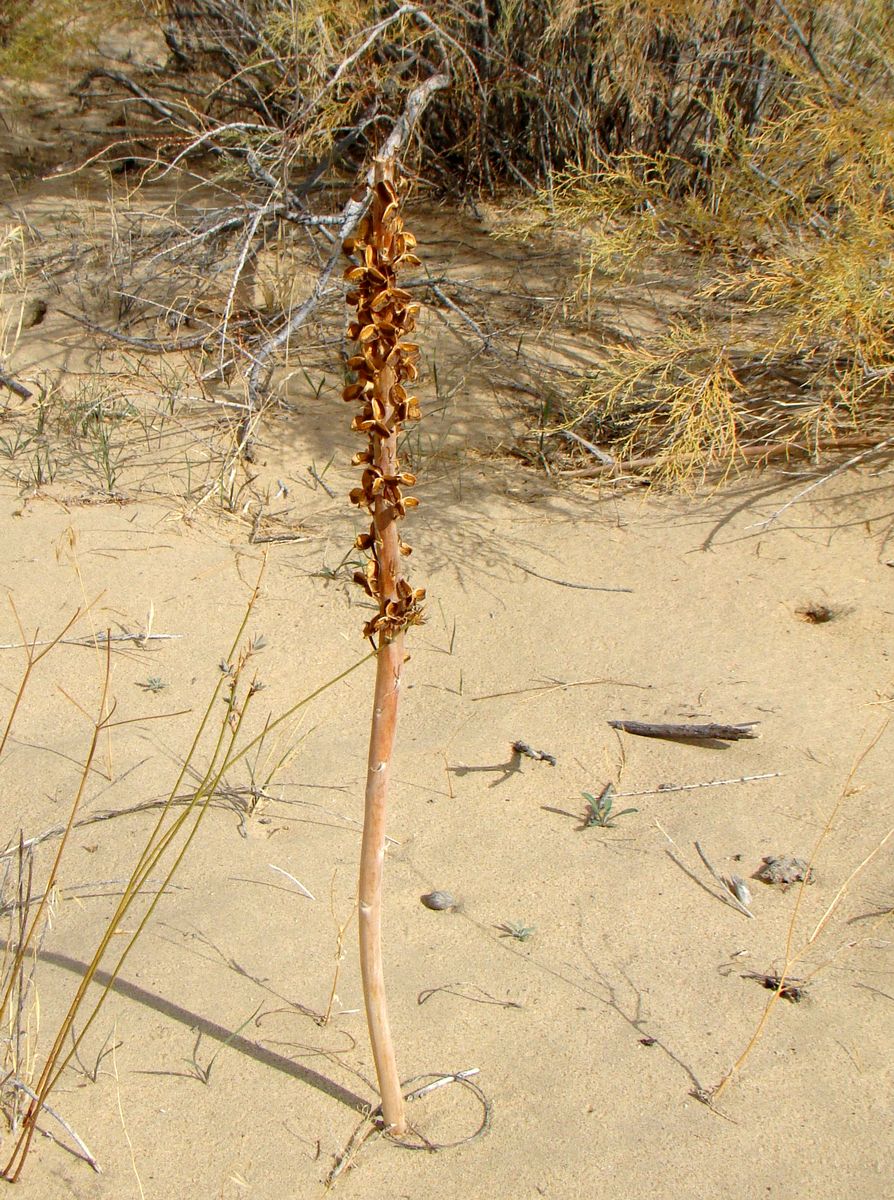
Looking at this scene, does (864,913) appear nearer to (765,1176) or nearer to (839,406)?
(765,1176)

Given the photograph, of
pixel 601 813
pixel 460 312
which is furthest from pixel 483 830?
pixel 460 312

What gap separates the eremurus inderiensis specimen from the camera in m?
1.26

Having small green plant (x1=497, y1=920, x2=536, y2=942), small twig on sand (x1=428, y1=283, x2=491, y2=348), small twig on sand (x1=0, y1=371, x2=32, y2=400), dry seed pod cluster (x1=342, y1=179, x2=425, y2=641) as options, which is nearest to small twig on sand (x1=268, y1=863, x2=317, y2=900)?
small green plant (x1=497, y1=920, x2=536, y2=942)

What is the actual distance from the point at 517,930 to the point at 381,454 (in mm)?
1192

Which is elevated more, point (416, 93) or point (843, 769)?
point (416, 93)

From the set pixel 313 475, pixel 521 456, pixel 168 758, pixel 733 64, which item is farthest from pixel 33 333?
pixel 733 64

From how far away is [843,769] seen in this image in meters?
2.70

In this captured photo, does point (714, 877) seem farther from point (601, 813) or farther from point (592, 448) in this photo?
point (592, 448)

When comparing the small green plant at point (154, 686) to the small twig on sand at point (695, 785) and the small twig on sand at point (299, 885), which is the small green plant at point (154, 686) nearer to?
the small twig on sand at point (299, 885)

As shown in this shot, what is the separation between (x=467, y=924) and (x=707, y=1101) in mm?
572

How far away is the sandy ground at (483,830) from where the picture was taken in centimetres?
182

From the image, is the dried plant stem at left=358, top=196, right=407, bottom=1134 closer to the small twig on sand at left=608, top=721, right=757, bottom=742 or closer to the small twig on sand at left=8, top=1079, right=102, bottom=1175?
the small twig on sand at left=8, top=1079, right=102, bottom=1175

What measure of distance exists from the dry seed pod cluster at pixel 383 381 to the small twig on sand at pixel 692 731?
153 centimetres

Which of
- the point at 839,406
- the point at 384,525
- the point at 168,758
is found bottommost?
the point at 168,758
